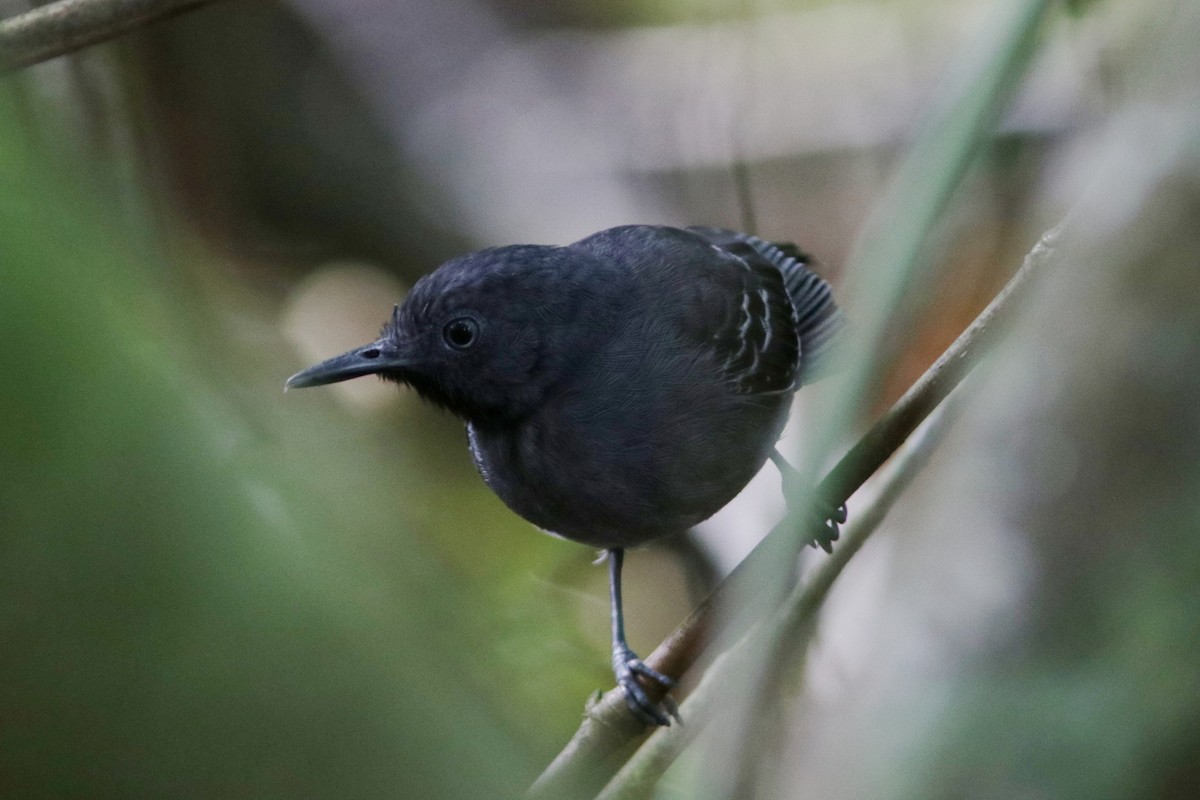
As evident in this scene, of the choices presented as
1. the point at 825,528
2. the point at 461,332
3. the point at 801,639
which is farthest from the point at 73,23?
the point at 825,528

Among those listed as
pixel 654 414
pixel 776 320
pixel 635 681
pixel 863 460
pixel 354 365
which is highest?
pixel 354 365

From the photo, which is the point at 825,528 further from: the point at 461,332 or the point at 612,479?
the point at 461,332

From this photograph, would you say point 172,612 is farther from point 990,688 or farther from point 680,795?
point 990,688

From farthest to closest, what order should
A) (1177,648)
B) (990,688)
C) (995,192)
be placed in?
1. (995,192)
2. (990,688)
3. (1177,648)

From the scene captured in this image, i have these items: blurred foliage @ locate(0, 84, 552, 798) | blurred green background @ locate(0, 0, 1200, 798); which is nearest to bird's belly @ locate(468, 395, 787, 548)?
blurred green background @ locate(0, 0, 1200, 798)

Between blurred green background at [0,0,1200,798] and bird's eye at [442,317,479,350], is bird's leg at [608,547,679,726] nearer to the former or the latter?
blurred green background at [0,0,1200,798]

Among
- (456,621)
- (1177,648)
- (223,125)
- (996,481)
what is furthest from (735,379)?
(223,125)
